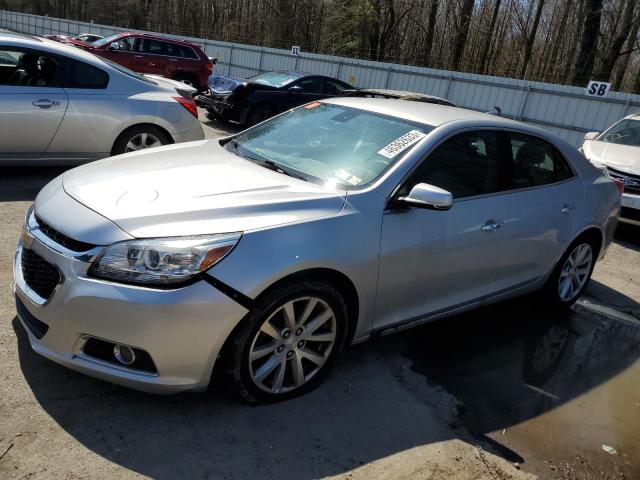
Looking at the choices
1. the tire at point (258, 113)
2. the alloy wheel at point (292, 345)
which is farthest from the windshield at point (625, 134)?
the alloy wheel at point (292, 345)

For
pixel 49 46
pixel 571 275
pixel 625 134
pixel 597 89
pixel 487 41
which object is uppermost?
pixel 487 41

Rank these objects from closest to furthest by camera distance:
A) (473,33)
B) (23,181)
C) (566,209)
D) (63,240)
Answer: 1. (63,240)
2. (566,209)
3. (23,181)
4. (473,33)

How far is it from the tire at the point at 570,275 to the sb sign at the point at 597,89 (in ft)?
33.5

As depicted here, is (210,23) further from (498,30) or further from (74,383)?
(74,383)

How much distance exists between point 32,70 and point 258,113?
6175 mm

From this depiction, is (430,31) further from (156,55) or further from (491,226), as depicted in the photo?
(491,226)

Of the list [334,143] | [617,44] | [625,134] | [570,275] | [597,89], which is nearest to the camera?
[334,143]

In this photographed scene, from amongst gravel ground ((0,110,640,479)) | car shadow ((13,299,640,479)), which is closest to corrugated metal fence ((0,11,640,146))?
car shadow ((13,299,640,479))

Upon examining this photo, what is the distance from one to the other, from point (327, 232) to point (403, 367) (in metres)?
1.24

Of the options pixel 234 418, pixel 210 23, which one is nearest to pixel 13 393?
pixel 234 418

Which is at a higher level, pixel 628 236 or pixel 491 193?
pixel 491 193

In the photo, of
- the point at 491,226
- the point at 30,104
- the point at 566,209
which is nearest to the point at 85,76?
the point at 30,104

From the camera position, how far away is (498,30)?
2486cm

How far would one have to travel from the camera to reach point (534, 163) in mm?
4215
